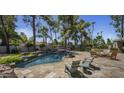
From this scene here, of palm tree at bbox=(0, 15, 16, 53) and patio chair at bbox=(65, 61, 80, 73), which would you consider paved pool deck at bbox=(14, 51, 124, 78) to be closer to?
patio chair at bbox=(65, 61, 80, 73)

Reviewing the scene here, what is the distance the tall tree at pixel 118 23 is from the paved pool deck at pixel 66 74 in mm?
704

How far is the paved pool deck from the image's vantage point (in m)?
6.07

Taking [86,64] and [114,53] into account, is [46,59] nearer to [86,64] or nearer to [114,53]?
[86,64]

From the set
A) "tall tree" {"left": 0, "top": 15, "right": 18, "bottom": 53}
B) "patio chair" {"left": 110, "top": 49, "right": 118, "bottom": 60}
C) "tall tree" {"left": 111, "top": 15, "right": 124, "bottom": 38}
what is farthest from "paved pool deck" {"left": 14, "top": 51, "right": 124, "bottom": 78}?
"tall tree" {"left": 0, "top": 15, "right": 18, "bottom": 53}

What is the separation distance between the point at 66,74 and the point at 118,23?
2.08m

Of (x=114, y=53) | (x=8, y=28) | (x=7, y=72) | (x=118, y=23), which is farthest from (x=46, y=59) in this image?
(x=118, y=23)

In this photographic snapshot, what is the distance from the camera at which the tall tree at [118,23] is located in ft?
19.9

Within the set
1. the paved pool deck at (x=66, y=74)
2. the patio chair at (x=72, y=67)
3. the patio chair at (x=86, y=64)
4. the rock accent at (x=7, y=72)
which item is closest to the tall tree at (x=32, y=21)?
the paved pool deck at (x=66, y=74)

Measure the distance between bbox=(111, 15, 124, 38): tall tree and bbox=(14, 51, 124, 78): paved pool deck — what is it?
2.31 ft

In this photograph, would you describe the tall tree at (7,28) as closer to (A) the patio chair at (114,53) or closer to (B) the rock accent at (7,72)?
(B) the rock accent at (7,72)

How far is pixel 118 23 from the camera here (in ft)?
20.0
